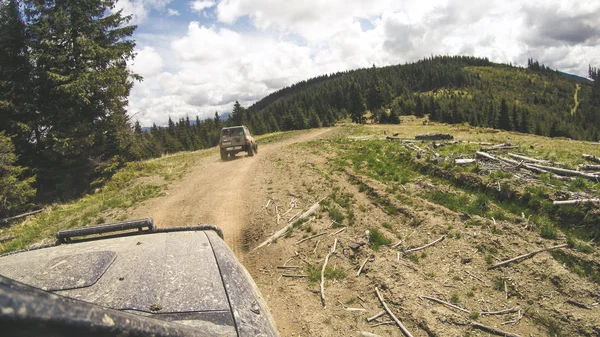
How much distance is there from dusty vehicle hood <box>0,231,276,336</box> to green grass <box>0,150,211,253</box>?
350 inches

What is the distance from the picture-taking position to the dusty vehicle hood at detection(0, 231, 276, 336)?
2.11 meters

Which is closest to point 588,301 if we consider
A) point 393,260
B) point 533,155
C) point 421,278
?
point 421,278

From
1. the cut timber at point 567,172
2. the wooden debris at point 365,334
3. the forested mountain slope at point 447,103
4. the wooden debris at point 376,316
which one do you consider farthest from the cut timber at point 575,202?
the forested mountain slope at point 447,103

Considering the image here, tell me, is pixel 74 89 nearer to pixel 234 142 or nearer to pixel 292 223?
pixel 234 142

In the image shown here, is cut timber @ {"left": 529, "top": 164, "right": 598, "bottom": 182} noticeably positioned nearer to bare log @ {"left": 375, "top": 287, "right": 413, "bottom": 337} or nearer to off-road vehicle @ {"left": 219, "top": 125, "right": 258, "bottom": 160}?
bare log @ {"left": 375, "top": 287, "right": 413, "bottom": 337}

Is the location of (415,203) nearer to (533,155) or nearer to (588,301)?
(588,301)

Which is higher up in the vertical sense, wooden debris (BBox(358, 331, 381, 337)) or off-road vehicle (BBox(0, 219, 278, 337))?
off-road vehicle (BBox(0, 219, 278, 337))

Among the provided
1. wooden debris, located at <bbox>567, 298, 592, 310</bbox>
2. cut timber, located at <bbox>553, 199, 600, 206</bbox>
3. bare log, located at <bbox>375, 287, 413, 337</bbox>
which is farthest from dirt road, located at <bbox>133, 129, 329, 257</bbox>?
cut timber, located at <bbox>553, 199, 600, 206</bbox>

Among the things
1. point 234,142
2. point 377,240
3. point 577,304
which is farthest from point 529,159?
point 234,142

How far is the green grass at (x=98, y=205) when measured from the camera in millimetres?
10086

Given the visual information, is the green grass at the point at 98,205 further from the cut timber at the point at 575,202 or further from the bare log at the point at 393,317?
the cut timber at the point at 575,202

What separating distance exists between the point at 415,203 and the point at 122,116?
18.4 metres

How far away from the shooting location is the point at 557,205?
715cm

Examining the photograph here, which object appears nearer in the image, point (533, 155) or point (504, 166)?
point (504, 166)
